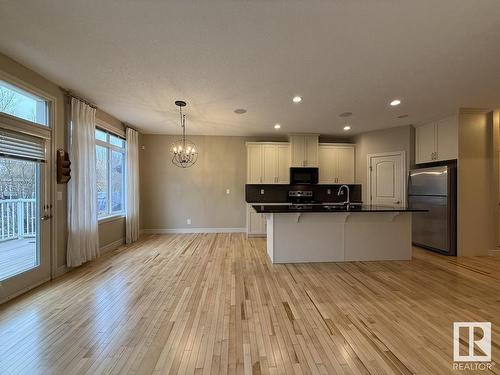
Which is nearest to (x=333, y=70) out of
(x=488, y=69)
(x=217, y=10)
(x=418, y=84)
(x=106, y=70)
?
(x=418, y=84)

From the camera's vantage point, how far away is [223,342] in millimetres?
1873

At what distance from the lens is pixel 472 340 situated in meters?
1.91

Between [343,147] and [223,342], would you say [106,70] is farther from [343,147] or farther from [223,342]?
[343,147]

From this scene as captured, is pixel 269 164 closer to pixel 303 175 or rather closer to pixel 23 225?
pixel 303 175

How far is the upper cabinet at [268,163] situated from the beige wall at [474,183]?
352cm

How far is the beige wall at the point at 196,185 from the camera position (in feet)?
20.5

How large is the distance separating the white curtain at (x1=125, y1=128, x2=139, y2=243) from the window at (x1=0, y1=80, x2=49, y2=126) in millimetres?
2064

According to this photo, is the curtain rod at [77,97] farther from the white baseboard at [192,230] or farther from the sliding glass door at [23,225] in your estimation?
the white baseboard at [192,230]

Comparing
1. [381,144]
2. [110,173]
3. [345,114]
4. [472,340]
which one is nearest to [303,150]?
[345,114]

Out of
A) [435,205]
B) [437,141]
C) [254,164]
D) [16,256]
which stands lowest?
[16,256]

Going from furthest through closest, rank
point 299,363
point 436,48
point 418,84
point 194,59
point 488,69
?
point 418,84
point 488,69
point 194,59
point 436,48
point 299,363

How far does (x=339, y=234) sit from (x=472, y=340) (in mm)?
2154

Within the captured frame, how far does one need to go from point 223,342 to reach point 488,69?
4.19 m

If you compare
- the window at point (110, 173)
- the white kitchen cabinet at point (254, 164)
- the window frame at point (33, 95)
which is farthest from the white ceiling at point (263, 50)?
the white kitchen cabinet at point (254, 164)
